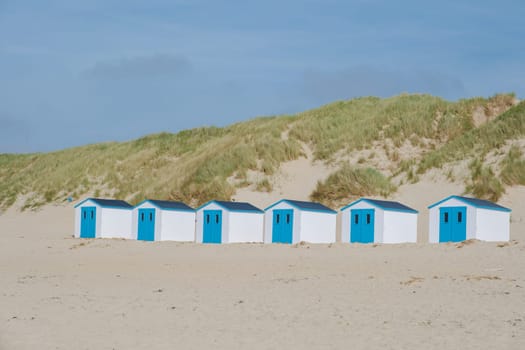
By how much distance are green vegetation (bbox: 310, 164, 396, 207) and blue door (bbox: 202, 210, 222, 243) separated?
8655mm

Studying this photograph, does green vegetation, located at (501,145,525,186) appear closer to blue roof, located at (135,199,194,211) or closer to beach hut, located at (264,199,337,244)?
beach hut, located at (264,199,337,244)

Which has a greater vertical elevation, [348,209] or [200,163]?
[200,163]

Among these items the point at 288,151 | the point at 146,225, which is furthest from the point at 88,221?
the point at 288,151

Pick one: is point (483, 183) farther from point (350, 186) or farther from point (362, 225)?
point (362, 225)

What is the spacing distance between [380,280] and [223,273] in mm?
5133

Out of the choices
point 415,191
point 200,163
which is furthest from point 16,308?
point 200,163

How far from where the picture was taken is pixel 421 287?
1814 centimetres

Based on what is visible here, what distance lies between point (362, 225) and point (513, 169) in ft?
32.7

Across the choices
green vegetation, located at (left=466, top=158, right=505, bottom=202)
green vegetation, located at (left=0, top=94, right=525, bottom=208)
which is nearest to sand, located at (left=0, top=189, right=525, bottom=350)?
green vegetation, located at (left=466, top=158, right=505, bottom=202)

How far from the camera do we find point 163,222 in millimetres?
35531

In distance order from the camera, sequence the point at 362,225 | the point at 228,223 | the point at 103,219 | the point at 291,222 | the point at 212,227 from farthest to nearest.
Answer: the point at 103,219 → the point at 212,227 → the point at 228,223 → the point at 291,222 → the point at 362,225

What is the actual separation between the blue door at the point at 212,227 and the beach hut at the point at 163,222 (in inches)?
94.5

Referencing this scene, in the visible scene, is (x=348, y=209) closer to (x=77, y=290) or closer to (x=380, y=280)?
(x=380, y=280)

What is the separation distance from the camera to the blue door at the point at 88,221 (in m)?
38.0
